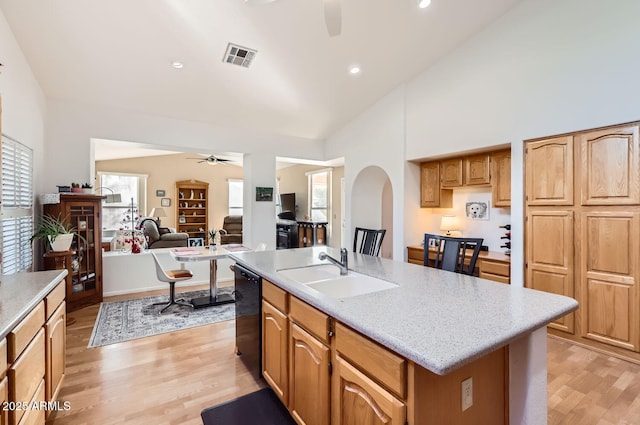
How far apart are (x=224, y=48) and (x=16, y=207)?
2636 mm

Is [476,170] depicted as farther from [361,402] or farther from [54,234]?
[54,234]

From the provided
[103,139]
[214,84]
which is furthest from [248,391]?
[103,139]

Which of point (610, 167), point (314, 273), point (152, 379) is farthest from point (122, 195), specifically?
point (610, 167)

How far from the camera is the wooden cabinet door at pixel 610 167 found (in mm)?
2648

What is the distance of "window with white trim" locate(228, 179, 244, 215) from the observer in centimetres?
1051

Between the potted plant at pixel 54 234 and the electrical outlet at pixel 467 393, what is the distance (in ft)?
13.2

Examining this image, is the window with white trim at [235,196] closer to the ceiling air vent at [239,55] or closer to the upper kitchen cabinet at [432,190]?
the ceiling air vent at [239,55]

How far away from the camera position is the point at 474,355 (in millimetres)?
988

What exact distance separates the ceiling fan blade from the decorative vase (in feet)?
11.4

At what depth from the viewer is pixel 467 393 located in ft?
3.88

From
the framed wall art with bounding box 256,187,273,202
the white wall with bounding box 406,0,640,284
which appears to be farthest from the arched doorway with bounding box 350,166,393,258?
the framed wall art with bounding box 256,187,273,202

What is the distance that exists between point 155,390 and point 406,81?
15.3 ft

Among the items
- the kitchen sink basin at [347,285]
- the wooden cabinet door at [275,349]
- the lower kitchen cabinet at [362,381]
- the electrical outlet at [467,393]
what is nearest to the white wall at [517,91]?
the kitchen sink basin at [347,285]

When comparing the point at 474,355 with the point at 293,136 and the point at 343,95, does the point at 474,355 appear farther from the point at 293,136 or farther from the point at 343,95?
the point at 293,136
